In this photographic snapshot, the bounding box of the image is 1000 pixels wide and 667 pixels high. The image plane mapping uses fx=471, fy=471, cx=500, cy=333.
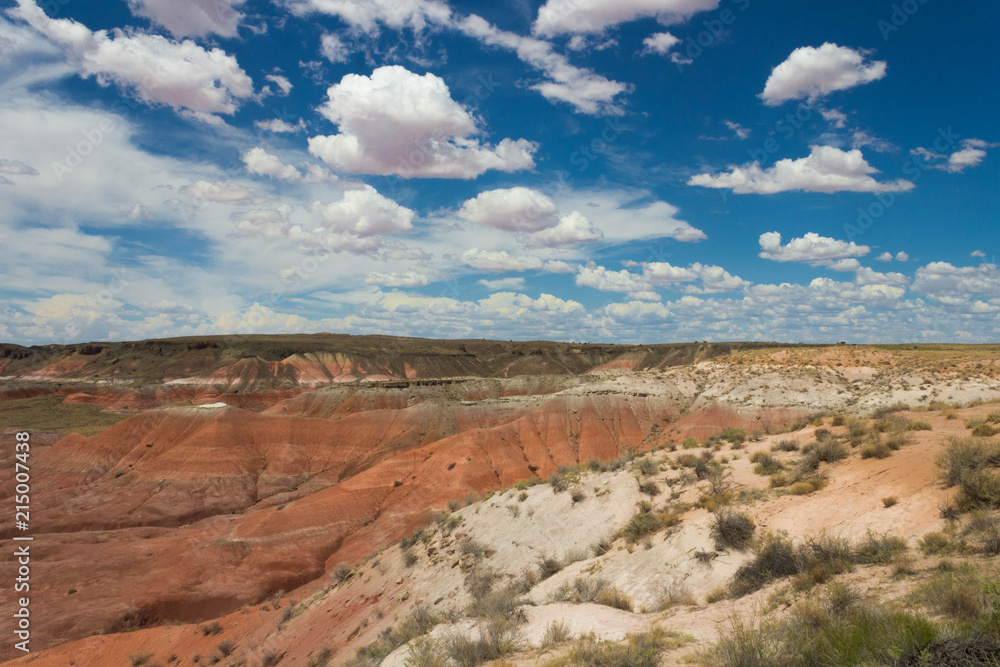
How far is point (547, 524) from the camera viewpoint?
740 inches

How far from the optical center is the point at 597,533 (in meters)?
16.3

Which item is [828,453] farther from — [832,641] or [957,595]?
[832,641]

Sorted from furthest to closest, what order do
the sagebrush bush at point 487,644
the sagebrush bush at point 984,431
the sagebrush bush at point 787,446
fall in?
the sagebrush bush at point 787,446 < the sagebrush bush at point 984,431 < the sagebrush bush at point 487,644

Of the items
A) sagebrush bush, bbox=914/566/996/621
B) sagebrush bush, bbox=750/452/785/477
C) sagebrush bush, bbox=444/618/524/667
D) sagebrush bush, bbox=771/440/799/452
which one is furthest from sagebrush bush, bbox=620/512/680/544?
sagebrush bush, bbox=914/566/996/621

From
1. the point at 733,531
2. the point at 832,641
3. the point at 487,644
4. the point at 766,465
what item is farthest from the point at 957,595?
the point at 766,465

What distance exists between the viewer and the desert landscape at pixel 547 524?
843cm

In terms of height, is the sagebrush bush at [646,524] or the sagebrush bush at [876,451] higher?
the sagebrush bush at [876,451]

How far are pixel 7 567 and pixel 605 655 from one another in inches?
2013

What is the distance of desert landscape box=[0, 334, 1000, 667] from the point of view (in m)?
8.43

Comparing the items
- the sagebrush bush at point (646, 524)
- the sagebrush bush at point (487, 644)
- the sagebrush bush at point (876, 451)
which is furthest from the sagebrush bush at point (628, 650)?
the sagebrush bush at point (876, 451)

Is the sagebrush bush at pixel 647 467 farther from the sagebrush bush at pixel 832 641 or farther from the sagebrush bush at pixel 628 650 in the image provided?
the sagebrush bush at pixel 832 641

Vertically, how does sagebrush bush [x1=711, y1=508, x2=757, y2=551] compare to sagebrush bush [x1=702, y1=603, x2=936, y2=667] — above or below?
below

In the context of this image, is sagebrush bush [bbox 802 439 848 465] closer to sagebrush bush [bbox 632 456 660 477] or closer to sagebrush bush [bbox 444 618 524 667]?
sagebrush bush [bbox 632 456 660 477]

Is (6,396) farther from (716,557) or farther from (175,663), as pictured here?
(716,557)
